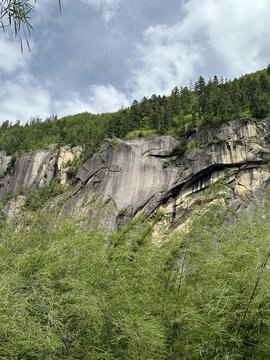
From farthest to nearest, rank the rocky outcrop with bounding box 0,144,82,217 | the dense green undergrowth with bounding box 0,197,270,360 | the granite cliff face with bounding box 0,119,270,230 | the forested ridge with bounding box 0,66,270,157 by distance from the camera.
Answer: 1. the rocky outcrop with bounding box 0,144,82,217
2. the forested ridge with bounding box 0,66,270,157
3. the granite cliff face with bounding box 0,119,270,230
4. the dense green undergrowth with bounding box 0,197,270,360

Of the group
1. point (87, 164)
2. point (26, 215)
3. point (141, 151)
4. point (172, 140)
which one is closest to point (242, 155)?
point (172, 140)

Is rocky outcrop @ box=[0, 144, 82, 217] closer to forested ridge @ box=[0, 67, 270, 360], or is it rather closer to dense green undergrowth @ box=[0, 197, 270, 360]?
forested ridge @ box=[0, 67, 270, 360]

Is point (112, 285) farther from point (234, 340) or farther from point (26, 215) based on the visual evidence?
point (26, 215)

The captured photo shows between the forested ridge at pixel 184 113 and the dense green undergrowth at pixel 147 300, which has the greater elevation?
the forested ridge at pixel 184 113

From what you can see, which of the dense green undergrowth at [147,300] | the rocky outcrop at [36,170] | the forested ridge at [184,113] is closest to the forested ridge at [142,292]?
the dense green undergrowth at [147,300]

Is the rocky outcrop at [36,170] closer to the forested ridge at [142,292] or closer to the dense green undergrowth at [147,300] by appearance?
the forested ridge at [142,292]

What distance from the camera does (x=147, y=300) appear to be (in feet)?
11.9

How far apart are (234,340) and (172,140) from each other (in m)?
32.5

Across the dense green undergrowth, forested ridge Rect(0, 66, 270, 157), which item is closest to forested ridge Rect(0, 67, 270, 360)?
the dense green undergrowth

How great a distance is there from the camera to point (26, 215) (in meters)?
6.52

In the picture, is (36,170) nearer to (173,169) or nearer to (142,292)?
(173,169)

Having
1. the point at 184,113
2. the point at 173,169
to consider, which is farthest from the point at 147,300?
the point at 184,113

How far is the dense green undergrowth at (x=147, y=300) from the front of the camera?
261 cm

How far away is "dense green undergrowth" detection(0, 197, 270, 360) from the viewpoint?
8.57 ft
